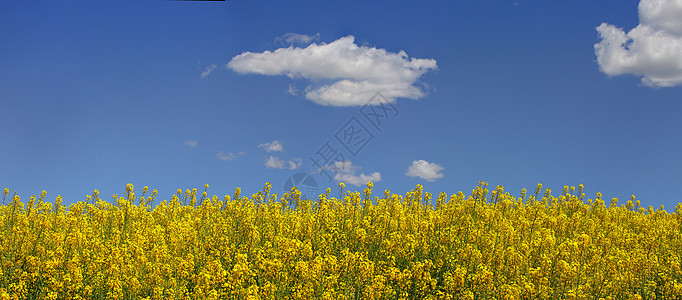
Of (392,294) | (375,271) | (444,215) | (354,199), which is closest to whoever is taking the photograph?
(392,294)

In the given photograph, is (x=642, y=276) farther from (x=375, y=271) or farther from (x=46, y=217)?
(x=46, y=217)

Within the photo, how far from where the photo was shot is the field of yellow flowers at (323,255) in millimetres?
9102

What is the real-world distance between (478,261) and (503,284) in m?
0.85

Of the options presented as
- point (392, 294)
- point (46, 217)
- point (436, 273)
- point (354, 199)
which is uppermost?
point (354, 199)

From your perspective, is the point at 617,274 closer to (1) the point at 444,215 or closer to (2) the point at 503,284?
(2) the point at 503,284

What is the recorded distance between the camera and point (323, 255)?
10.6 metres

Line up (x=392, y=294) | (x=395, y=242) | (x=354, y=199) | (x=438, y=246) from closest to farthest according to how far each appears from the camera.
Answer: (x=392, y=294)
(x=395, y=242)
(x=438, y=246)
(x=354, y=199)

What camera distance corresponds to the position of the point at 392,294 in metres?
9.13

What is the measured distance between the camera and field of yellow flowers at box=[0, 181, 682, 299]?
29.9ft

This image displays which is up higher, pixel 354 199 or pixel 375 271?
pixel 354 199

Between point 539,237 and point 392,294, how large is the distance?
15.1 feet

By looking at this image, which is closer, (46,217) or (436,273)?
(436,273)

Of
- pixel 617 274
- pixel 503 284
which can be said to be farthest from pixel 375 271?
pixel 617 274

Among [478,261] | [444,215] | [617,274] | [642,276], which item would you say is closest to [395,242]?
[478,261]
